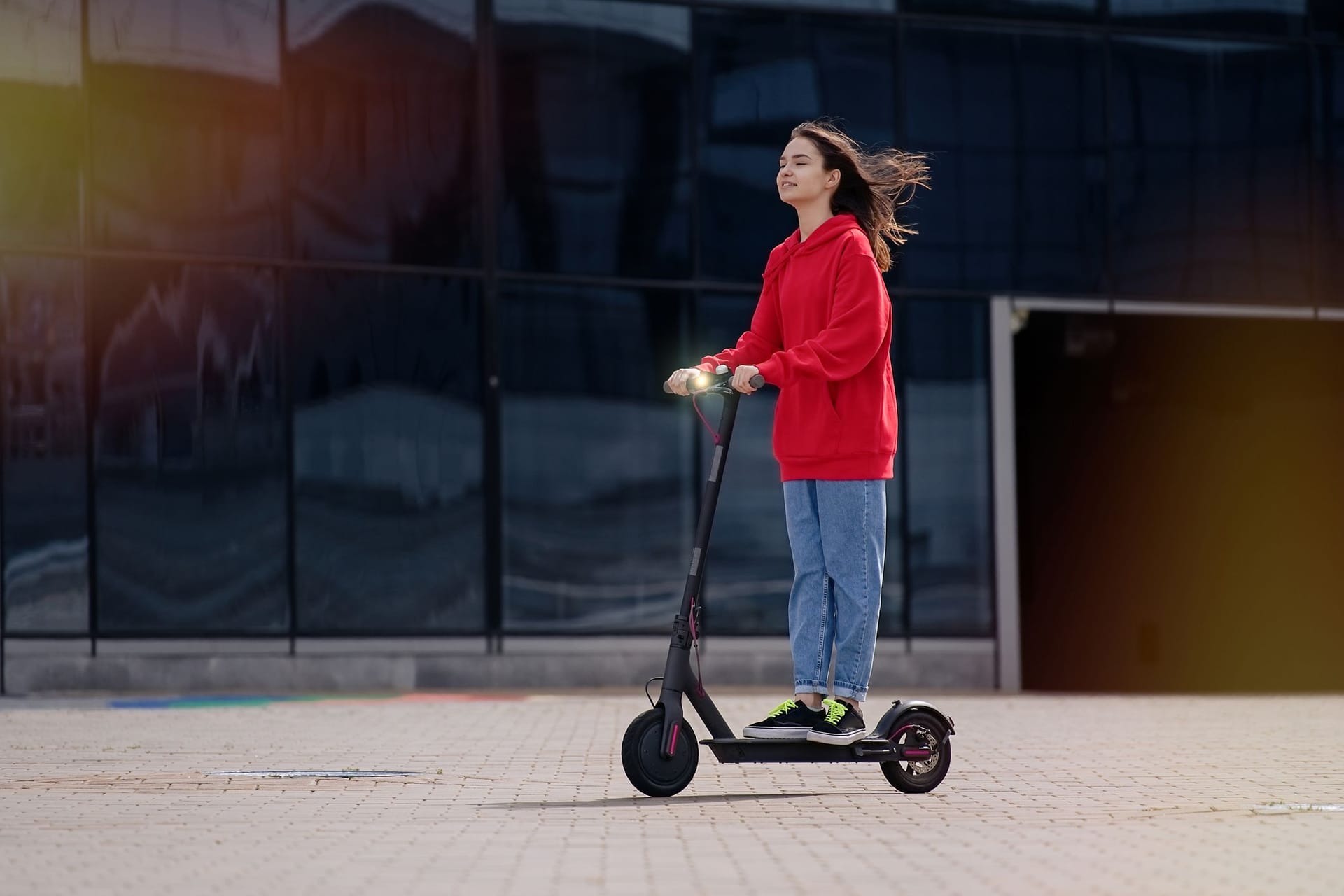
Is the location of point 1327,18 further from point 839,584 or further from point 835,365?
point 839,584

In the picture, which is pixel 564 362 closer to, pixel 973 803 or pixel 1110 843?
pixel 973 803

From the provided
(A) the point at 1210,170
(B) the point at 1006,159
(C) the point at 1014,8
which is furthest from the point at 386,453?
(A) the point at 1210,170

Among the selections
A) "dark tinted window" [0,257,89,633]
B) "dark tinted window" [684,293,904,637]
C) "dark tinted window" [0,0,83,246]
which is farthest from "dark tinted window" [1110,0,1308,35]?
"dark tinted window" [0,257,89,633]

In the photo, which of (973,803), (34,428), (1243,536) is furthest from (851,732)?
(1243,536)

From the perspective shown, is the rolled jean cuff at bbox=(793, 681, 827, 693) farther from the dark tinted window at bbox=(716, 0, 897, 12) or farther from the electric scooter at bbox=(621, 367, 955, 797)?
the dark tinted window at bbox=(716, 0, 897, 12)

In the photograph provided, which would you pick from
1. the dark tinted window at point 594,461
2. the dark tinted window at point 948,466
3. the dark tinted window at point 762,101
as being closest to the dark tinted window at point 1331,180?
the dark tinted window at point 948,466

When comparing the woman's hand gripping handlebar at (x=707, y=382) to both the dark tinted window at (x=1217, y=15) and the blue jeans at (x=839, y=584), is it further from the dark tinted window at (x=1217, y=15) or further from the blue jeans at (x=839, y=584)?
the dark tinted window at (x=1217, y=15)

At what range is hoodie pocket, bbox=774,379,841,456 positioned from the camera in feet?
20.6

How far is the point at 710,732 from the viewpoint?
5.98m

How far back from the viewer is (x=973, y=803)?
243 inches

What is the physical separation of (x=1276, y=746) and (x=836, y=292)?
3561mm

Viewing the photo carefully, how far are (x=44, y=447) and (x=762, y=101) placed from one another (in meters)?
5.49

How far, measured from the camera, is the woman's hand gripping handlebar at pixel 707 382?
5.99m

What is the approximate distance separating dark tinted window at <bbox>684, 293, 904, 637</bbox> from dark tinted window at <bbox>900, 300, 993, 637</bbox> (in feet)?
1.25
